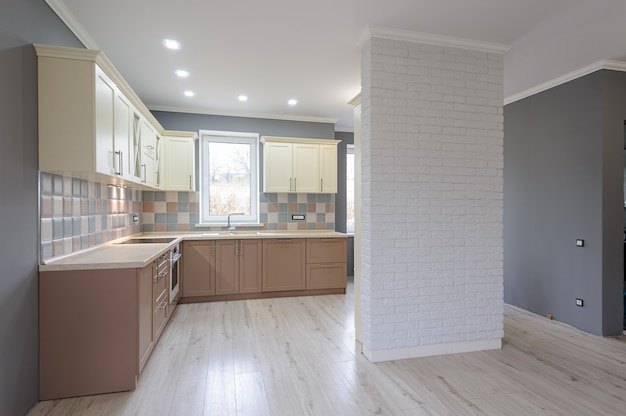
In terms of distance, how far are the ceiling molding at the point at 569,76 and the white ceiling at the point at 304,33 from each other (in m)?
0.07

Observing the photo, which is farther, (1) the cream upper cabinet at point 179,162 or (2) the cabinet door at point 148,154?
(1) the cream upper cabinet at point 179,162

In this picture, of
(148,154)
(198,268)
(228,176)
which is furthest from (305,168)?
(148,154)

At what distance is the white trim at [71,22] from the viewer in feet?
7.84

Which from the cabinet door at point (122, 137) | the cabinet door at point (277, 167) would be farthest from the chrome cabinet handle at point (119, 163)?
the cabinet door at point (277, 167)

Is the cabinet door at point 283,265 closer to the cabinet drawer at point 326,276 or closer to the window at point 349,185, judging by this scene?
the cabinet drawer at point 326,276

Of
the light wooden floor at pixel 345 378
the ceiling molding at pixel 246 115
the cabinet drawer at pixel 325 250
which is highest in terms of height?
the ceiling molding at pixel 246 115

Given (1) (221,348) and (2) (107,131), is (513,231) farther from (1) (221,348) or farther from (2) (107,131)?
(2) (107,131)

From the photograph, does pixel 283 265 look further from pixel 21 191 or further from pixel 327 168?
pixel 21 191

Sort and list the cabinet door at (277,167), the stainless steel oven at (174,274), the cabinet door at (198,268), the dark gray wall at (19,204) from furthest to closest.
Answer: the cabinet door at (277,167) → the cabinet door at (198,268) → the stainless steel oven at (174,274) → the dark gray wall at (19,204)

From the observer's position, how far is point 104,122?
7.98 ft

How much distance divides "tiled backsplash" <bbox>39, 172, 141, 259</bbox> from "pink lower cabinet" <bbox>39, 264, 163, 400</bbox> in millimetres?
302

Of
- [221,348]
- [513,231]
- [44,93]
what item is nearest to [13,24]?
[44,93]

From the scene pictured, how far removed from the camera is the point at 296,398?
2.25 meters

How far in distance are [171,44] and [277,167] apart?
7.83 ft
